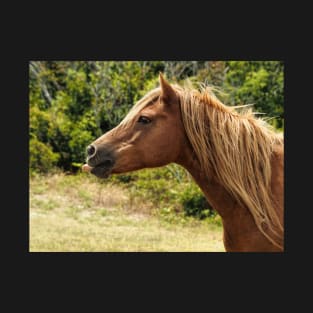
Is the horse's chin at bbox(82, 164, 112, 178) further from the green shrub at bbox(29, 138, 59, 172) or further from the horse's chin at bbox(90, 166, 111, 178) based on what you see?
the green shrub at bbox(29, 138, 59, 172)

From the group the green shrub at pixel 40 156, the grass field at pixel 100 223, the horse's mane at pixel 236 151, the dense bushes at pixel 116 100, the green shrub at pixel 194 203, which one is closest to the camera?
the horse's mane at pixel 236 151

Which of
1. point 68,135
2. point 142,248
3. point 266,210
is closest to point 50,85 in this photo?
point 68,135

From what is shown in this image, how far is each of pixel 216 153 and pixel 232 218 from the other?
1.78 feet

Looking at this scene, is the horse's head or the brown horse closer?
the brown horse

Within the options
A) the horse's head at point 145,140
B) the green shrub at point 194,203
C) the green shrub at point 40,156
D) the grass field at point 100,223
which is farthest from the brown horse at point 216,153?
the green shrub at point 40,156

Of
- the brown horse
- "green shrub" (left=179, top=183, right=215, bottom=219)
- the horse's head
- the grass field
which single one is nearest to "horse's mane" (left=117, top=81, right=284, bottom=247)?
the brown horse

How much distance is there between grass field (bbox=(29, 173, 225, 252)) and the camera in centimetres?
740

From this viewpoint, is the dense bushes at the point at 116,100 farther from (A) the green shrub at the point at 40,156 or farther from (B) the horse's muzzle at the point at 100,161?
(B) the horse's muzzle at the point at 100,161

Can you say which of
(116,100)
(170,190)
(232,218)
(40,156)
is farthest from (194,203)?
(232,218)

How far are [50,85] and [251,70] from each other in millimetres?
4970

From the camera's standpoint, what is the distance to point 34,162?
32.1ft

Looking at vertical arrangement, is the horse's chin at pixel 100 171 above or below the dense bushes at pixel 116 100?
below

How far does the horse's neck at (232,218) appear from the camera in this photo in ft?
11.1

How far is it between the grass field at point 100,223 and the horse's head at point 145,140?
3.77 metres
